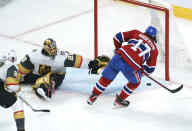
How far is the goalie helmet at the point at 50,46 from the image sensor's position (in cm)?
518

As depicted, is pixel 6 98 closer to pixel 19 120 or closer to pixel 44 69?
pixel 19 120

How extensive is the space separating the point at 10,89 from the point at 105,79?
904 millimetres

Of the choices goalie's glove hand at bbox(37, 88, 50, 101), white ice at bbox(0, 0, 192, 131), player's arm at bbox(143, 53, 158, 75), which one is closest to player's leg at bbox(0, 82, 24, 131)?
white ice at bbox(0, 0, 192, 131)

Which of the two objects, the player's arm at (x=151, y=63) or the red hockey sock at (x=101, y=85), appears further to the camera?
the red hockey sock at (x=101, y=85)

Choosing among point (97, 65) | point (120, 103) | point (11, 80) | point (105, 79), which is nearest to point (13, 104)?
point (11, 80)

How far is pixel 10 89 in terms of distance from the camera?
15.0 feet

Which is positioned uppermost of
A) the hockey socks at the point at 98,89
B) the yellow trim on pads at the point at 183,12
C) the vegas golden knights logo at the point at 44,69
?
the yellow trim on pads at the point at 183,12

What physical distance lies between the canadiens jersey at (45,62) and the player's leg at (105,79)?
38 centimetres

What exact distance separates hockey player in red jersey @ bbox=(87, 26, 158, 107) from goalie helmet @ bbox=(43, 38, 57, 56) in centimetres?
52

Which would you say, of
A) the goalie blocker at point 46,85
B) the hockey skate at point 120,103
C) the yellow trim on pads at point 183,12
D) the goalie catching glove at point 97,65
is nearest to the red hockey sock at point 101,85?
the hockey skate at point 120,103

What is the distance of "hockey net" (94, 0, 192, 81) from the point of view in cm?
544

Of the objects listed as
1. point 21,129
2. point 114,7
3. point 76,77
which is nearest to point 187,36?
point 114,7

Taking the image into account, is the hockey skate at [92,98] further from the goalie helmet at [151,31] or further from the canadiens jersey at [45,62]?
the goalie helmet at [151,31]

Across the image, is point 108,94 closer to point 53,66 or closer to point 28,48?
point 53,66
